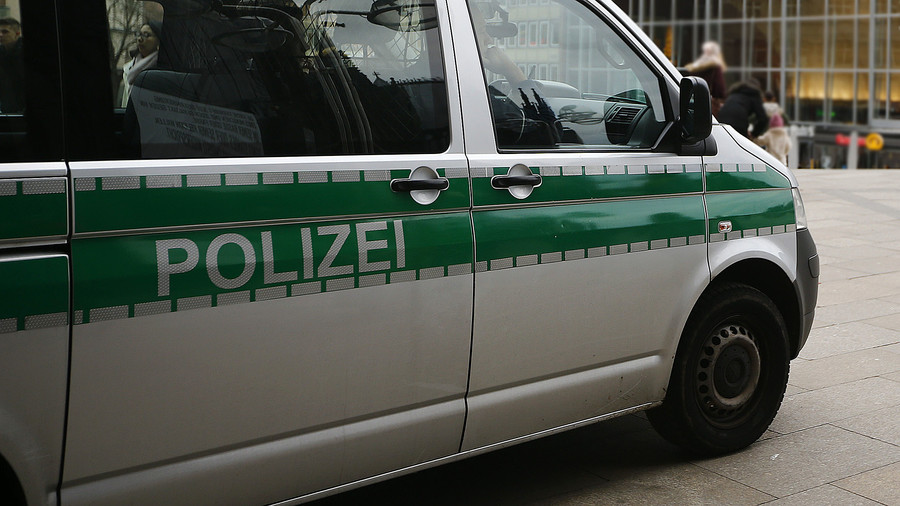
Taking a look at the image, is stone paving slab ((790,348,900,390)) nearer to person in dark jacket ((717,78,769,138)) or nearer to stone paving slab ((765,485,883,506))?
stone paving slab ((765,485,883,506))

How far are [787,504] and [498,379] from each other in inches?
49.0

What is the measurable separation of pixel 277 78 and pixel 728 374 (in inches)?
89.9

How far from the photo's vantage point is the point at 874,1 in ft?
132

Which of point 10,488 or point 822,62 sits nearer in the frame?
point 10,488

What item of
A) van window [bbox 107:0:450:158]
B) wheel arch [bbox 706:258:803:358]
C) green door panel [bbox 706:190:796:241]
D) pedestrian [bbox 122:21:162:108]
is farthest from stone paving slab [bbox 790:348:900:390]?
pedestrian [bbox 122:21:162:108]

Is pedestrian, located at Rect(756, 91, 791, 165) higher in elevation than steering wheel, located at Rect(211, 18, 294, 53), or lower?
lower

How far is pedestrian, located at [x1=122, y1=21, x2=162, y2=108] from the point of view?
2.64 m

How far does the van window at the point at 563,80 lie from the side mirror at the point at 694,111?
0.09 metres

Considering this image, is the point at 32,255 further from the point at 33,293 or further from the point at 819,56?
the point at 819,56

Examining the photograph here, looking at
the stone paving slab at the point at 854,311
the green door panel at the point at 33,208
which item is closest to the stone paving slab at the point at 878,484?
the stone paving slab at the point at 854,311

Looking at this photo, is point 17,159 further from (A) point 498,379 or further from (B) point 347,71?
(A) point 498,379

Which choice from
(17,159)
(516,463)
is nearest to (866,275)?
(516,463)

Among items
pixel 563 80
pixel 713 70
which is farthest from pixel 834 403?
pixel 713 70

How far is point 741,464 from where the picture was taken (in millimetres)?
4172
